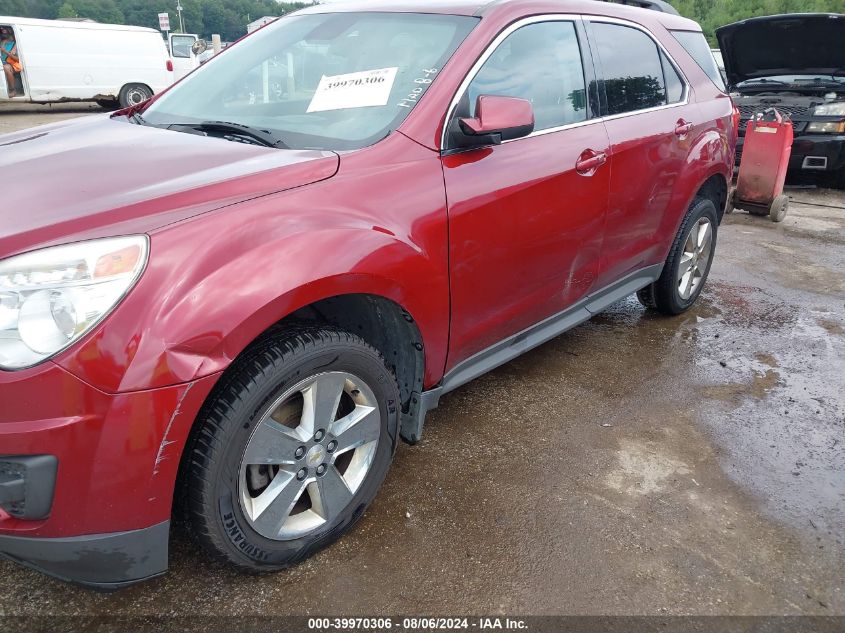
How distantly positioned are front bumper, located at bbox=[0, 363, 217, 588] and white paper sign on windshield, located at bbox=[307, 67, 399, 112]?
1.17 meters

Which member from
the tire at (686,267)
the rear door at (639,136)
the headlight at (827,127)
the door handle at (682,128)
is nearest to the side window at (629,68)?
the rear door at (639,136)

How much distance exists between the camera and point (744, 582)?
2.11m

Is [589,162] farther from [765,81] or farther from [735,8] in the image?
[735,8]

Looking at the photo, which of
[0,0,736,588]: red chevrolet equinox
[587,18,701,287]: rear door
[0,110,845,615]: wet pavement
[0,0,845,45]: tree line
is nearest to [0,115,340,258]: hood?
[0,0,736,588]: red chevrolet equinox

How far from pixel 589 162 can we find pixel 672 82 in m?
1.18

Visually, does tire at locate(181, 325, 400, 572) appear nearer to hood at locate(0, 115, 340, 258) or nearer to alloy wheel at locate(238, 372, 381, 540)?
alloy wheel at locate(238, 372, 381, 540)

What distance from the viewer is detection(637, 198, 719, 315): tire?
3881 mm

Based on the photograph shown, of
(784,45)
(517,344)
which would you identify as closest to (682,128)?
(517,344)

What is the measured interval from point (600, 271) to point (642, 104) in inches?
34.6

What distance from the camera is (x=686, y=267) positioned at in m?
4.10

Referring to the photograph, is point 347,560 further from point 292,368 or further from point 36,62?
point 36,62

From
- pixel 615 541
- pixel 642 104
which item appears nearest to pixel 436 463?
pixel 615 541

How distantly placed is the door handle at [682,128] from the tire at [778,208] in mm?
3434

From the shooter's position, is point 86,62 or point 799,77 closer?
point 799,77
